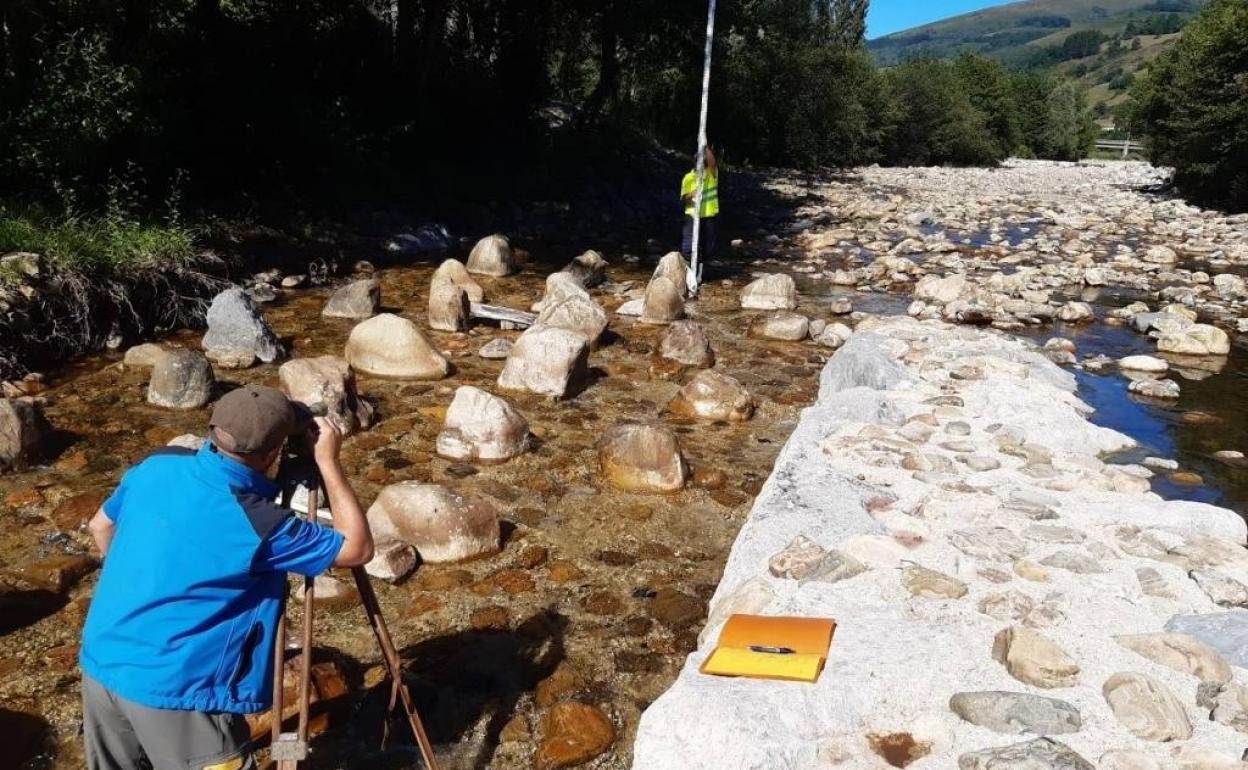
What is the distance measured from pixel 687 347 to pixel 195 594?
758 centimetres

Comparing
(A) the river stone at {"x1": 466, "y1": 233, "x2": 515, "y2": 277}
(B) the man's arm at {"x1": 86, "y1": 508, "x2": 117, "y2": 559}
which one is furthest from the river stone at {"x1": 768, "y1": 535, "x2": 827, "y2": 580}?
(A) the river stone at {"x1": 466, "y1": 233, "x2": 515, "y2": 277}

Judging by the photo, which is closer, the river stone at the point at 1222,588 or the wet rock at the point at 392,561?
the river stone at the point at 1222,588

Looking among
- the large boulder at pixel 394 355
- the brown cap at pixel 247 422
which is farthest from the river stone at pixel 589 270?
the brown cap at pixel 247 422

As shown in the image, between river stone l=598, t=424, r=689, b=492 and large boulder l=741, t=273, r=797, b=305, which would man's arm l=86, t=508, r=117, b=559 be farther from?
large boulder l=741, t=273, r=797, b=305

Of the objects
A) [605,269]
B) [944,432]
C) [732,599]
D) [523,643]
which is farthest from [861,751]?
[605,269]

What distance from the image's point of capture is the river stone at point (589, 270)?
45.6 feet

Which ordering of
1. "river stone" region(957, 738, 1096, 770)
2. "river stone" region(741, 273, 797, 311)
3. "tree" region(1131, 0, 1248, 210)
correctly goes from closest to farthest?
"river stone" region(957, 738, 1096, 770) < "river stone" region(741, 273, 797, 311) < "tree" region(1131, 0, 1248, 210)

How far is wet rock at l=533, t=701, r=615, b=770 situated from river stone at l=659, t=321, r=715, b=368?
233 inches

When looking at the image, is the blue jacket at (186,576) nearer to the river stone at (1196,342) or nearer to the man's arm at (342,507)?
the man's arm at (342,507)

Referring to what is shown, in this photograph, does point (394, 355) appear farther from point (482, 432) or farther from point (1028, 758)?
point (1028, 758)

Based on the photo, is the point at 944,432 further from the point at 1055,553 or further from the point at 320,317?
the point at 320,317

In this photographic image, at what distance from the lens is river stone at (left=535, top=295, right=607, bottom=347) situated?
33.9 ft

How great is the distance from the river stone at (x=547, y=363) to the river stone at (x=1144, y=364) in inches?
229

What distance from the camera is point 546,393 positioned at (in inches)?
336
